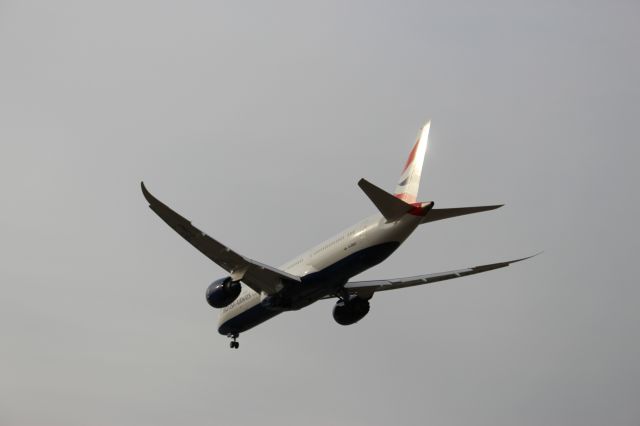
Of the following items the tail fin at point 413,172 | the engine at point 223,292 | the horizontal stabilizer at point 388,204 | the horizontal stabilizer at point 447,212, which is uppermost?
the tail fin at point 413,172

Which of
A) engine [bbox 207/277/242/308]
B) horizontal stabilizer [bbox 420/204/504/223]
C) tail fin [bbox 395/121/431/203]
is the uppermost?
tail fin [bbox 395/121/431/203]

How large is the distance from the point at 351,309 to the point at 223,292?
8.01 meters

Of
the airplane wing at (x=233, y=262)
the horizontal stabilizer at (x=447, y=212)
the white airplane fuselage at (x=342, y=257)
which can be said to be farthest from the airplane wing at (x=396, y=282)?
the horizontal stabilizer at (x=447, y=212)

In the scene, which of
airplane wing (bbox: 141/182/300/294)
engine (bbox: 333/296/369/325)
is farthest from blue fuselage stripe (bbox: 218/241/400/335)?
engine (bbox: 333/296/369/325)

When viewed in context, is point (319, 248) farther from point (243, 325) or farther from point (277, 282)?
point (243, 325)

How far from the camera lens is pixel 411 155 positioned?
4438 centimetres

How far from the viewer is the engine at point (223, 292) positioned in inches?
1703

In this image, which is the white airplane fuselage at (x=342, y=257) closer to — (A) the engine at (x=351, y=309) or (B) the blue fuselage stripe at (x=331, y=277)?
(B) the blue fuselage stripe at (x=331, y=277)

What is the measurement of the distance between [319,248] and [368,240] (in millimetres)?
3818

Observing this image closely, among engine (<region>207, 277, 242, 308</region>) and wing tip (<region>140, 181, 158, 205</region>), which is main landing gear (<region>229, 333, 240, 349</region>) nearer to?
engine (<region>207, 277, 242, 308</region>)

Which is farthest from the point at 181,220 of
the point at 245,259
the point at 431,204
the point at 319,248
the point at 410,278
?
the point at 410,278

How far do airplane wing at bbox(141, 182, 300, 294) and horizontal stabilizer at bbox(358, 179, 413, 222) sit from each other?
642 centimetres

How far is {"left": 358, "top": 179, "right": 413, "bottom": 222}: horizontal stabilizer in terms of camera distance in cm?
3784

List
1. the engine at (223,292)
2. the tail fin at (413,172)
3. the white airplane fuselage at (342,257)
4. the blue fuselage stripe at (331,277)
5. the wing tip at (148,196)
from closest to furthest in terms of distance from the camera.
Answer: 1. the wing tip at (148,196)
2. the white airplane fuselage at (342,257)
3. the blue fuselage stripe at (331,277)
4. the tail fin at (413,172)
5. the engine at (223,292)
